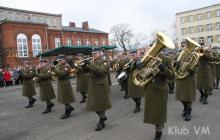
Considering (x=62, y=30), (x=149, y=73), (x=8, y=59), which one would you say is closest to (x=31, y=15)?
(x=62, y=30)

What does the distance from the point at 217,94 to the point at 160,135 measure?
5541 mm

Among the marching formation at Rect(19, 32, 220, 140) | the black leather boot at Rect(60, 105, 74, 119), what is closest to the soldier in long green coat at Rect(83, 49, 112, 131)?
the marching formation at Rect(19, 32, 220, 140)

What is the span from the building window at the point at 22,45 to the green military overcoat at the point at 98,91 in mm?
33269

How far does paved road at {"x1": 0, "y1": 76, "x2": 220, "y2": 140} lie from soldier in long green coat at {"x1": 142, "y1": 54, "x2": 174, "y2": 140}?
1.74 ft

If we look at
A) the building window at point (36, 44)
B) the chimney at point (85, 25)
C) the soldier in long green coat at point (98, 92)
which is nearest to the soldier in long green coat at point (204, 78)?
the soldier in long green coat at point (98, 92)

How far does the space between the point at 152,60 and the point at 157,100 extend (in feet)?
2.54

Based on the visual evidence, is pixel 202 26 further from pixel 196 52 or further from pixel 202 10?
pixel 196 52

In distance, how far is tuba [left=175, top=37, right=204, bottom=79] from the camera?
6648mm

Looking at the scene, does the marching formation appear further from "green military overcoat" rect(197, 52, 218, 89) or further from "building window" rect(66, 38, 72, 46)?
"building window" rect(66, 38, 72, 46)

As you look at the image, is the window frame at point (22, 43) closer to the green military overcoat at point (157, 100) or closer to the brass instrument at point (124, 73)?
the brass instrument at point (124, 73)

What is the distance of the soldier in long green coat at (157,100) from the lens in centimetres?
511

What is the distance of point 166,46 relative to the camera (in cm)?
463

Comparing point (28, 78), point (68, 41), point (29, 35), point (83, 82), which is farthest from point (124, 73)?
point (68, 41)

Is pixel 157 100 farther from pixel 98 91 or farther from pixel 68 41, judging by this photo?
pixel 68 41
